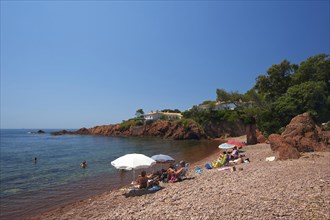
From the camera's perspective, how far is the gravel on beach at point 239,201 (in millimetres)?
7003

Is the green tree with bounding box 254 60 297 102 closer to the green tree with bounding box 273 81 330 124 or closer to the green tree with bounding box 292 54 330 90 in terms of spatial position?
the green tree with bounding box 292 54 330 90

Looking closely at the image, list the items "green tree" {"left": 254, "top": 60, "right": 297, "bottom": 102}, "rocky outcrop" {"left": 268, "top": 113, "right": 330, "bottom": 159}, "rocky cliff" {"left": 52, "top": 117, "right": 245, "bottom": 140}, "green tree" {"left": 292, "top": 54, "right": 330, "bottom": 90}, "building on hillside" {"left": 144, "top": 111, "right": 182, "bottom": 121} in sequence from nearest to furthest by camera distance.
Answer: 1. "rocky outcrop" {"left": 268, "top": 113, "right": 330, "bottom": 159}
2. "green tree" {"left": 292, "top": 54, "right": 330, "bottom": 90}
3. "green tree" {"left": 254, "top": 60, "right": 297, "bottom": 102}
4. "rocky cliff" {"left": 52, "top": 117, "right": 245, "bottom": 140}
5. "building on hillside" {"left": 144, "top": 111, "right": 182, "bottom": 121}

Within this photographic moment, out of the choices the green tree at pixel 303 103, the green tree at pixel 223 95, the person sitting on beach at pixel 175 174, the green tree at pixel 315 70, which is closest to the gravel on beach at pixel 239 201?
the person sitting on beach at pixel 175 174

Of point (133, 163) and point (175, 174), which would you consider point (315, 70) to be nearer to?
point (175, 174)

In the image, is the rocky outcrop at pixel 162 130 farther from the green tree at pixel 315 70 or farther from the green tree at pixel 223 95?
the green tree at pixel 315 70

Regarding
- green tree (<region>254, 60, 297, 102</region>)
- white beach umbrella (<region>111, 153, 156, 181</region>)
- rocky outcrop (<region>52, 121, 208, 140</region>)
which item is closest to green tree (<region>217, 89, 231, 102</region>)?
rocky outcrop (<region>52, 121, 208, 140</region>)

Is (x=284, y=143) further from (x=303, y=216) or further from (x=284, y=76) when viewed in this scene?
(x=284, y=76)

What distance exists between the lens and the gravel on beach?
7.00 m

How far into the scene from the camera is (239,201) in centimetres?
802

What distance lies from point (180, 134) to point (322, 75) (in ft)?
122

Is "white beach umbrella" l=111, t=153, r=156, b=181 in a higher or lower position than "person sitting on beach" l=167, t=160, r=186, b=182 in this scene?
higher

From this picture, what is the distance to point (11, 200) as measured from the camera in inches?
555

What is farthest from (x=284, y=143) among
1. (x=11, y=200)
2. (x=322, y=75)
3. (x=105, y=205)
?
(x=322, y=75)

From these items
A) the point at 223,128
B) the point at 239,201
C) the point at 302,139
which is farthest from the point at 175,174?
the point at 223,128
